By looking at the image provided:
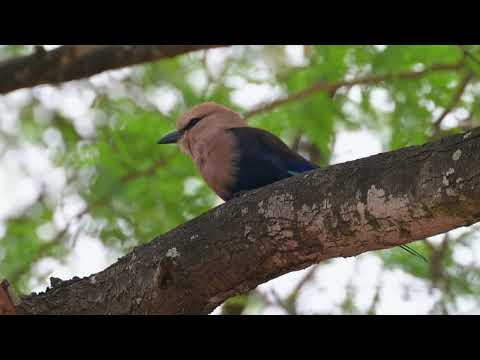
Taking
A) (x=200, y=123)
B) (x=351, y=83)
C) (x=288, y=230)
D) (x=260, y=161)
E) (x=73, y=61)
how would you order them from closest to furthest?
(x=288, y=230)
(x=260, y=161)
(x=200, y=123)
(x=73, y=61)
(x=351, y=83)

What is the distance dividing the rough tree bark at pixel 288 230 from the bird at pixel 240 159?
1.31 m

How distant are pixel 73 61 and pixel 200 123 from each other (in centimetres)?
116

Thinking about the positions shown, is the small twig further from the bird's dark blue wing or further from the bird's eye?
→ the bird's eye

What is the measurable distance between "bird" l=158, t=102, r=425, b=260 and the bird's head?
0.06ft

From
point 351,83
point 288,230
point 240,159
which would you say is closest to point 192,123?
point 240,159

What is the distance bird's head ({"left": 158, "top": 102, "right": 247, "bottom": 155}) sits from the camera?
589 cm

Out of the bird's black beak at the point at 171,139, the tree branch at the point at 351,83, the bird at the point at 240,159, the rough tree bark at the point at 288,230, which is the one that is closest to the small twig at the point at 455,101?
the tree branch at the point at 351,83

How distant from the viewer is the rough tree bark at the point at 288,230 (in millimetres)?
3039

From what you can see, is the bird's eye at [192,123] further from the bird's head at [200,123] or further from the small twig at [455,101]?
the small twig at [455,101]

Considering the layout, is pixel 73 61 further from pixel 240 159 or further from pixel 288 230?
pixel 288 230

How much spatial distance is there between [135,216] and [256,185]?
1.47 metres

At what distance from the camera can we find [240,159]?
5336mm

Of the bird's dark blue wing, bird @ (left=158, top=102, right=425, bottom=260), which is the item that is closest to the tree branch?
bird @ (left=158, top=102, right=425, bottom=260)
